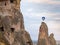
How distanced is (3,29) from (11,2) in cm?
714

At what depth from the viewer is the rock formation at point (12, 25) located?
42344mm

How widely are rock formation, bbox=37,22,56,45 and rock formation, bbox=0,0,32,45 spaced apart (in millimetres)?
10871

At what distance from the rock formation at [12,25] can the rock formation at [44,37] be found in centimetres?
1087

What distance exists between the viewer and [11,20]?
45531 millimetres

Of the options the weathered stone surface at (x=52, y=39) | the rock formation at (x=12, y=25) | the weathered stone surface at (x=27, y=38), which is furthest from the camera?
the weathered stone surface at (x=52, y=39)

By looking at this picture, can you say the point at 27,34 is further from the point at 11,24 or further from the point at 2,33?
the point at 2,33

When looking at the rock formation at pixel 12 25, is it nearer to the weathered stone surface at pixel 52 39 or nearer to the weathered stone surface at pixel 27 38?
the weathered stone surface at pixel 27 38

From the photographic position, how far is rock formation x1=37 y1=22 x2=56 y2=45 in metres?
59.2

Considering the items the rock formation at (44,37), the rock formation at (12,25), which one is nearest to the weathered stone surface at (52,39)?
the rock formation at (44,37)

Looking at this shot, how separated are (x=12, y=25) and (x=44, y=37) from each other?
1452cm

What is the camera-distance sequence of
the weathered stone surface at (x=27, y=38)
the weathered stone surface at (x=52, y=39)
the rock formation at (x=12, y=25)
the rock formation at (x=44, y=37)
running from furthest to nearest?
the weathered stone surface at (x=52, y=39), the rock formation at (x=44, y=37), the weathered stone surface at (x=27, y=38), the rock formation at (x=12, y=25)

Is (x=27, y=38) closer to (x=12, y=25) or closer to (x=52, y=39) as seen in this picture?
(x=12, y=25)

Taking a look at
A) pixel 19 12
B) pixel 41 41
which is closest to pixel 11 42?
pixel 19 12

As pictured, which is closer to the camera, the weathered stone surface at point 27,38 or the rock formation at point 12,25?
the rock formation at point 12,25
